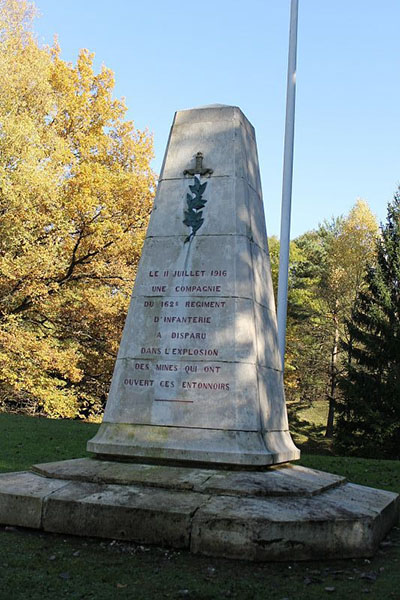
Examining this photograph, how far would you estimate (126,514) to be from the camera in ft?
16.5

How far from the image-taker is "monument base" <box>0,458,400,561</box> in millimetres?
4727

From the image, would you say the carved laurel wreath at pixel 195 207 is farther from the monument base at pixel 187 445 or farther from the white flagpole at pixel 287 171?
the white flagpole at pixel 287 171

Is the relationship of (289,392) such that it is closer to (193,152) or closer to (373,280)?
(373,280)

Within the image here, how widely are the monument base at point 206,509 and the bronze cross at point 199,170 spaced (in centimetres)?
335

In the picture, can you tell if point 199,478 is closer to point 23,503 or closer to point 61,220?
point 23,503

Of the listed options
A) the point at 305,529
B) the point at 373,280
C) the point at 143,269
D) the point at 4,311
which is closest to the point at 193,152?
the point at 143,269

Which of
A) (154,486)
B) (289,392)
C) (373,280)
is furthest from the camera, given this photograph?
(289,392)

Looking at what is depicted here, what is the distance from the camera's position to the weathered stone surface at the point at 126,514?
4.88 meters

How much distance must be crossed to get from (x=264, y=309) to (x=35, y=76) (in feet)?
50.8

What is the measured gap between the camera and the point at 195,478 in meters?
5.66

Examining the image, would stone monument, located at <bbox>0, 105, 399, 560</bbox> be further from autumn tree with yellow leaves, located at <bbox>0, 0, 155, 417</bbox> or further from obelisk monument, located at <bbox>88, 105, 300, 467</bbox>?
autumn tree with yellow leaves, located at <bbox>0, 0, 155, 417</bbox>

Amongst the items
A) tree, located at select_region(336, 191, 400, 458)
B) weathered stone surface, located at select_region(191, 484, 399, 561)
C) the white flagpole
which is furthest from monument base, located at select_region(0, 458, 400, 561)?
tree, located at select_region(336, 191, 400, 458)

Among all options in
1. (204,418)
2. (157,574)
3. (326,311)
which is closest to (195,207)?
(204,418)

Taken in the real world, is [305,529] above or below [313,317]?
below
